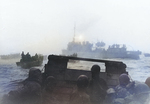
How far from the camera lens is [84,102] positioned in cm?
344

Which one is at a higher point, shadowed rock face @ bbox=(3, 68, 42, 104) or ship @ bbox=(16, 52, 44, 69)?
ship @ bbox=(16, 52, 44, 69)

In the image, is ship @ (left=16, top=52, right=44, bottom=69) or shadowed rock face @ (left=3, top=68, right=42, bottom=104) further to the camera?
ship @ (left=16, top=52, right=44, bottom=69)

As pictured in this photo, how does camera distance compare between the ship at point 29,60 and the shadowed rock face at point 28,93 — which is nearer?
the shadowed rock face at point 28,93

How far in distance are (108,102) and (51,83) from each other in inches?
62.6

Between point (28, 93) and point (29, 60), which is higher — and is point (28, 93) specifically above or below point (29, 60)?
below

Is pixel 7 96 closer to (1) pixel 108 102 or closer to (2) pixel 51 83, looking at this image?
(2) pixel 51 83

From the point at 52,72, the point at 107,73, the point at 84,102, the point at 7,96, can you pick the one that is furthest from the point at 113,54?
the point at 7,96

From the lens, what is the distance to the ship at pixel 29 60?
7234 millimetres

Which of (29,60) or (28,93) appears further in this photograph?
(29,60)

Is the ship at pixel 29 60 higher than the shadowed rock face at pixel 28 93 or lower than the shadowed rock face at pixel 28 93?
higher

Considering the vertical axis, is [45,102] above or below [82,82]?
below

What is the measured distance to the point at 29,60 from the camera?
7.36 m

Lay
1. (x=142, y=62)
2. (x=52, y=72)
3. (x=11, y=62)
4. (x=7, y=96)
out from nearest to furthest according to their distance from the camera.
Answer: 1. (x=7, y=96)
2. (x=52, y=72)
3. (x=11, y=62)
4. (x=142, y=62)

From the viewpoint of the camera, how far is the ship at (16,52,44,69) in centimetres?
723
